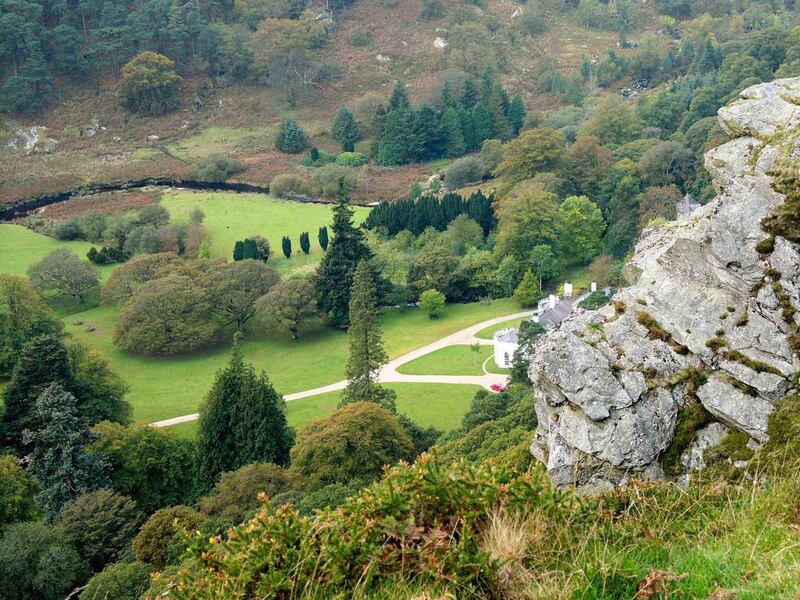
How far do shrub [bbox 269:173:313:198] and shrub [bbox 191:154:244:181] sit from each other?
590cm

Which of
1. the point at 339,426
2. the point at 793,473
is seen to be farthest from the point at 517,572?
the point at 339,426

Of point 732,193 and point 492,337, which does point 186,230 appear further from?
point 732,193

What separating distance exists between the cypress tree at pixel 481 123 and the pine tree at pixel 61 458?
1859 inches

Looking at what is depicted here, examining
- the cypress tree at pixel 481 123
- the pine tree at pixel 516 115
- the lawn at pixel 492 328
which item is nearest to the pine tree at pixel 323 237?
the lawn at pixel 492 328

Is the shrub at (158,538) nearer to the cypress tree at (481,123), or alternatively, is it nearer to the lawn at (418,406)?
the lawn at (418,406)

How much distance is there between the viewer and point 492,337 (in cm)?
3909

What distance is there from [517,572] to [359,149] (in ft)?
217

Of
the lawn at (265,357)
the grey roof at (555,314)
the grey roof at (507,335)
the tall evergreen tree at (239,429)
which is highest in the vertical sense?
the tall evergreen tree at (239,429)

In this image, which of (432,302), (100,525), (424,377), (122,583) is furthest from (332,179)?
(122,583)

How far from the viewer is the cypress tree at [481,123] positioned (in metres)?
68.8

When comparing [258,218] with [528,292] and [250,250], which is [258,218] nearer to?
[250,250]

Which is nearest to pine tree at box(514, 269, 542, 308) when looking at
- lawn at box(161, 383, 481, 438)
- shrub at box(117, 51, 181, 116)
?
lawn at box(161, 383, 481, 438)

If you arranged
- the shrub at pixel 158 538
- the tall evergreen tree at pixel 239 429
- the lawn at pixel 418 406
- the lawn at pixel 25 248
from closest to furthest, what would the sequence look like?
the shrub at pixel 158 538, the tall evergreen tree at pixel 239 429, the lawn at pixel 418 406, the lawn at pixel 25 248

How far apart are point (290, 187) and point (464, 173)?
1208 centimetres
